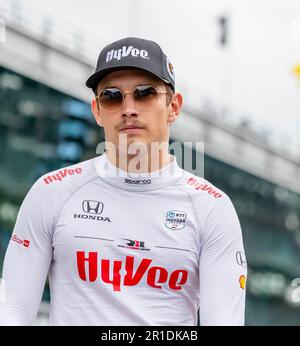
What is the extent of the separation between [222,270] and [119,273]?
45 centimetres

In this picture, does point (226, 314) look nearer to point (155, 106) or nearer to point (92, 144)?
point (155, 106)

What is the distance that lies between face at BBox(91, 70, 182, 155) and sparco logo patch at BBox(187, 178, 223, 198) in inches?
11.0

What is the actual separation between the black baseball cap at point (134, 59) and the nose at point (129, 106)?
5.2 inches

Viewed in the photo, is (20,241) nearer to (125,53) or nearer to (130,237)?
(130,237)

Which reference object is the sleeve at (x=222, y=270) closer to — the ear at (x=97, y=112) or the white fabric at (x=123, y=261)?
the white fabric at (x=123, y=261)

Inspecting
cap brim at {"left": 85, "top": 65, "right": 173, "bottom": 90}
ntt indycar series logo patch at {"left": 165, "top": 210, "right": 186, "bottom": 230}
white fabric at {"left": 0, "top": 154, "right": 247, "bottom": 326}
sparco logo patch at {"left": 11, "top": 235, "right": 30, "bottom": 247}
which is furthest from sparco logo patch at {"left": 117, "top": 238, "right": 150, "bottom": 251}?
cap brim at {"left": 85, "top": 65, "right": 173, "bottom": 90}

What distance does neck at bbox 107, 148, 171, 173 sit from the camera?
3.61 m

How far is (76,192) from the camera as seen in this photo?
3.65 meters

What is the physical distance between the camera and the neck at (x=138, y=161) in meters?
3.61

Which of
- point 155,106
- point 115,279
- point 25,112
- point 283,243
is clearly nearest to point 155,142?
point 155,106

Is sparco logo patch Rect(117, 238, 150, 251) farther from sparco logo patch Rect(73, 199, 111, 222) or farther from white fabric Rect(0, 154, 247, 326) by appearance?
sparco logo patch Rect(73, 199, 111, 222)

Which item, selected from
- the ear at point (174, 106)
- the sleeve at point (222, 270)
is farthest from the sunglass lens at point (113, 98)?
the sleeve at point (222, 270)

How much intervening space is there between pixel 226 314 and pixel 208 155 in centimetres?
3720

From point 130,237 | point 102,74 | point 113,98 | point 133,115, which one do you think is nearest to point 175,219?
point 130,237
